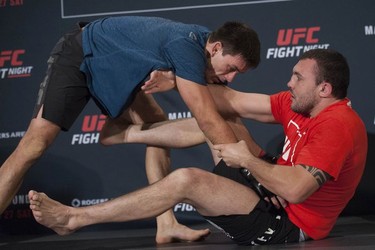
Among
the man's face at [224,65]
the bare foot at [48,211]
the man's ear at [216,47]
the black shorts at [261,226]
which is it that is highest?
the man's ear at [216,47]

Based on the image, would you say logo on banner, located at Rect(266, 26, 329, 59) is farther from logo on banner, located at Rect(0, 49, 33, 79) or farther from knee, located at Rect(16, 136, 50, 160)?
knee, located at Rect(16, 136, 50, 160)

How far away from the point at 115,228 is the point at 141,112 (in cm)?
98

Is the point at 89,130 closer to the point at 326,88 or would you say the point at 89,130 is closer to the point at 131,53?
the point at 131,53

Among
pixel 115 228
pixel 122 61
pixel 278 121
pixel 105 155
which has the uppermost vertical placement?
pixel 122 61

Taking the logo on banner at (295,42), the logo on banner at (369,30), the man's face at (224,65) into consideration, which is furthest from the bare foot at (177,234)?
the logo on banner at (369,30)

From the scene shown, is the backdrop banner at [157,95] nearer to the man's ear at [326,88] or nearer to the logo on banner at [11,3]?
the logo on banner at [11,3]

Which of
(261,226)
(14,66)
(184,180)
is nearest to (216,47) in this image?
(184,180)

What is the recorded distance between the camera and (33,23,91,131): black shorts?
3.43 meters

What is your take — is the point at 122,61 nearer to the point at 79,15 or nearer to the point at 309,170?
the point at 309,170

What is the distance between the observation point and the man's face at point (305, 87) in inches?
122

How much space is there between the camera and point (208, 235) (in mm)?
3715

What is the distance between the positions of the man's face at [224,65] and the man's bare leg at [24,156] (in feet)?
2.44

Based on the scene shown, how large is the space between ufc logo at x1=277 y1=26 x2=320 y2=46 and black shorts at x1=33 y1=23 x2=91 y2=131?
4.38ft

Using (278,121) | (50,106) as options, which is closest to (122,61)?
(50,106)
